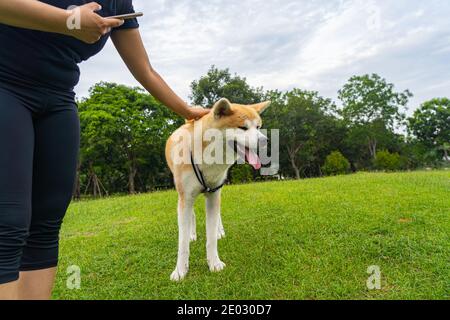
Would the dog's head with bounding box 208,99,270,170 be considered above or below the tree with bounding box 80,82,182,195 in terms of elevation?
below

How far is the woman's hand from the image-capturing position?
3.61 ft

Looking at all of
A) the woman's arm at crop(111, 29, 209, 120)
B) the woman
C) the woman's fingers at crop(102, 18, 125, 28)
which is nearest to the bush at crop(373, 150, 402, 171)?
the woman's arm at crop(111, 29, 209, 120)

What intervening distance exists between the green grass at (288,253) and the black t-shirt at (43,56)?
192cm

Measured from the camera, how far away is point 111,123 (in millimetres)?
22250

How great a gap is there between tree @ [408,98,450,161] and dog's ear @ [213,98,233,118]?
37.9 m

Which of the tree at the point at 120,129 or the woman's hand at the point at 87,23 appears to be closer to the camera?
the woman's hand at the point at 87,23

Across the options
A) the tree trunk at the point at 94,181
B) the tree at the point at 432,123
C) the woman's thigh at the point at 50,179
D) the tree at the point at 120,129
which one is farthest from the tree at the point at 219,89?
the woman's thigh at the point at 50,179

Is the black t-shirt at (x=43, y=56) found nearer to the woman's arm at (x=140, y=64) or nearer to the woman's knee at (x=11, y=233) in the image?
the woman's arm at (x=140, y=64)

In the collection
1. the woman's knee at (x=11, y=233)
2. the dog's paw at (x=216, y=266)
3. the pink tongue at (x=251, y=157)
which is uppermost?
the pink tongue at (x=251, y=157)

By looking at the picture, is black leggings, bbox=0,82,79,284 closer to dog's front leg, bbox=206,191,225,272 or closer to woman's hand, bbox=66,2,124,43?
woman's hand, bbox=66,2,124,43

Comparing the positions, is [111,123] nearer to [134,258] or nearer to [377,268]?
[134,258]

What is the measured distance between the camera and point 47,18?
107 cm

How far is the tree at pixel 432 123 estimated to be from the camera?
3475 cm
